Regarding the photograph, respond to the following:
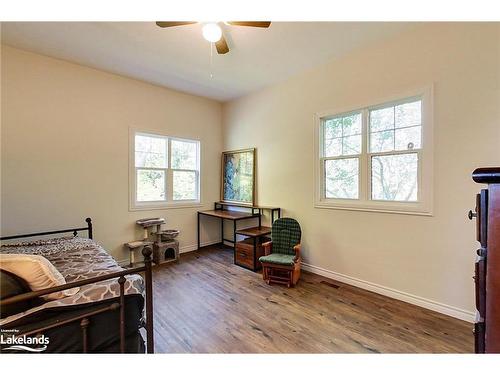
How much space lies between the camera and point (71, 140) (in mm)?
3215

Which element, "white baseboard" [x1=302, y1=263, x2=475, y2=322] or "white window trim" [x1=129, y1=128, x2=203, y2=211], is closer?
"white baseboard" [x1=302, y1=263, x2=475, y2=322]

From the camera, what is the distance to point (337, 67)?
10.1ft

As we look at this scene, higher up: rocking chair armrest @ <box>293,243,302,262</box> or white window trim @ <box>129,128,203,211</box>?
white window trim @ <box>129,128,203,211</box>

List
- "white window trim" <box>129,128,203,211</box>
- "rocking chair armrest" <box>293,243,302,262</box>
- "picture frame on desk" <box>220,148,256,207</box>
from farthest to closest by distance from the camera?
"picture frame on desk" <box>220,148,256,207</box>
"white window trim" <box>129,128,203,211</box>
"rocking chair armrest" <box>293,243,302,262</box>

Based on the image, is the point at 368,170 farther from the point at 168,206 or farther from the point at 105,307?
the point at 168,206

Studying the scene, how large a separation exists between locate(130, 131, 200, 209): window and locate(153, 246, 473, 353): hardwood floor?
148 centimetres

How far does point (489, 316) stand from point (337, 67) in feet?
10.2

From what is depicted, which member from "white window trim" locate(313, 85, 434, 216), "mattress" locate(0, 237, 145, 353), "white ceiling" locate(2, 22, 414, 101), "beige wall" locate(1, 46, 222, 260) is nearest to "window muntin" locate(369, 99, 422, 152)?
"white window trim" locate(313, 85, 434, 216)

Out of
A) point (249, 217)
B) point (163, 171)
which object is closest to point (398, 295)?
point (249, 217)

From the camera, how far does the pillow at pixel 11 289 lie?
108 centimetres

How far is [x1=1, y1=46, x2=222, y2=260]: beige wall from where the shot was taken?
284cm

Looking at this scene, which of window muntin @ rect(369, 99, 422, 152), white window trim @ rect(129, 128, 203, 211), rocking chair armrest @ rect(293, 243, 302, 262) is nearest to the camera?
window muntin @ rect(369, 99, 422, 152)

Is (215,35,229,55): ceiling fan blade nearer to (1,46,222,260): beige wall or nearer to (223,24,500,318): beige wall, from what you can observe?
(223,24,500,318): beige wall

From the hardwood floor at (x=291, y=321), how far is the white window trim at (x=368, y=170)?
103 centimetres
